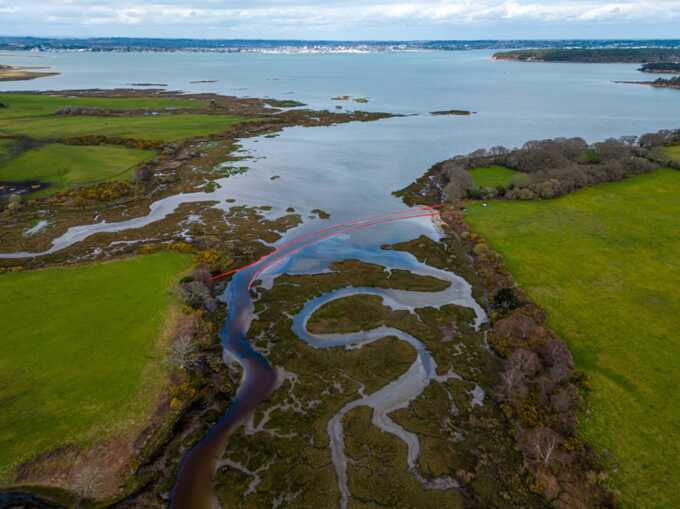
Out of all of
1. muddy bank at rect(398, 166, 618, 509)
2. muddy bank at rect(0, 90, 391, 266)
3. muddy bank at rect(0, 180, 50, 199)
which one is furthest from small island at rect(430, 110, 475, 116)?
muddy bank at rect(0, 180, 50, 199)

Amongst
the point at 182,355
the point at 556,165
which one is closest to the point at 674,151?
the point at 556,165

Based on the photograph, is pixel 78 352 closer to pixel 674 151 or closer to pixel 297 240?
pixel 297 240

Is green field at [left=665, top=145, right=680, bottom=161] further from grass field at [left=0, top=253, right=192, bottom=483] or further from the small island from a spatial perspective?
grass field at [left=0, top=253, right=192, bottom=483]

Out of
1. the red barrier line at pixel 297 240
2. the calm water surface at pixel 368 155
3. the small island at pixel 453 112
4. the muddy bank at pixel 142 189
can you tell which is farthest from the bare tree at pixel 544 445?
the small island at pixel 453 112

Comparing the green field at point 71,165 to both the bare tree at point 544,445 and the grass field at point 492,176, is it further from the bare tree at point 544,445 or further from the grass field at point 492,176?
the bare tree at point 544,445

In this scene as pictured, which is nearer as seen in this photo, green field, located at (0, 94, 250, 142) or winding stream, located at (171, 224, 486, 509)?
winding stream, located at (171, 224, 486, 509)
